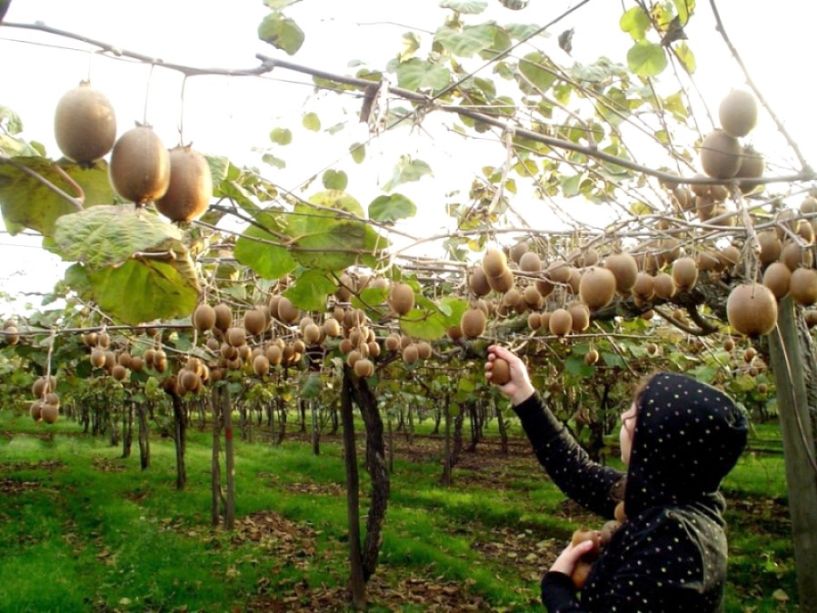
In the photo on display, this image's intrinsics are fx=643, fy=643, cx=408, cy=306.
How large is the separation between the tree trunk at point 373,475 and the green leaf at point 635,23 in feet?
15.4

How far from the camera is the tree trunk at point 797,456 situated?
8.58 feet

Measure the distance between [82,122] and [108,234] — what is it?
7.1 inches

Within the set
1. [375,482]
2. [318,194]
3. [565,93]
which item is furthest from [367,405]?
[318,194]

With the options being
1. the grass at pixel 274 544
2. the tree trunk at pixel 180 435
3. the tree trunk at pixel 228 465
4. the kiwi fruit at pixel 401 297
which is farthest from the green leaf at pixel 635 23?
the tree trunk at pixel 180 435

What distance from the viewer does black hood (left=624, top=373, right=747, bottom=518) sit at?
1715 millimetres

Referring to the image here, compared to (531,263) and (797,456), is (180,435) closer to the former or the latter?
(531,263)

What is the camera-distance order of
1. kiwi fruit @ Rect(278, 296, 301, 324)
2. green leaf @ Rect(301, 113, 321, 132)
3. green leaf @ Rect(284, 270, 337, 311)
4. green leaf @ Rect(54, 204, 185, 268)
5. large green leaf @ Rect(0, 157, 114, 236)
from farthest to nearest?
1. green leaf @ Rect(301, 113, 321, 132)
2. kiwi fruit @ Rect(278, 296, 301, 324)
3. green leaf @ Rect(284, 270, 337, 311)
4. large green leaf @ Rect(0, 157, 114, 236)
5. green leaf @ Rect(54, 204, 185, 268)

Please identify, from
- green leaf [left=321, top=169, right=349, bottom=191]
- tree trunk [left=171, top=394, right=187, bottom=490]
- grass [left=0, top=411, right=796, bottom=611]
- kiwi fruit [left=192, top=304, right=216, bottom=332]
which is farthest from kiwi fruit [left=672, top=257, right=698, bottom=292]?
tree trunk [left=171, top=394, right=187, bottom=490]

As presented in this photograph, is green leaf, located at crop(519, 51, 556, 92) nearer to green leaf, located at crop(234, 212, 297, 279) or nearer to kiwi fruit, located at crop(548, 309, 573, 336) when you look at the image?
kiwi fruit, located at crop(548, 309, 573, 336)

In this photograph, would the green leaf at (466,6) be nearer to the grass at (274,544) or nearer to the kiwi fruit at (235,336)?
the kiwi fruit at (235,336)

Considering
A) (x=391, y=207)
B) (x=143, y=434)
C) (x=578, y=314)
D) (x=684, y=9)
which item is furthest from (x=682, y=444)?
(x=143, y=434)

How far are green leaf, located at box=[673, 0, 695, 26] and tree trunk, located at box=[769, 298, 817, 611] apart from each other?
1308 mm

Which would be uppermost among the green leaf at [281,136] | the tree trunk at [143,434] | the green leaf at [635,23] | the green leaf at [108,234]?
the green leaf at [635,23]

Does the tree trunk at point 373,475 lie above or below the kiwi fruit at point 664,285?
below
